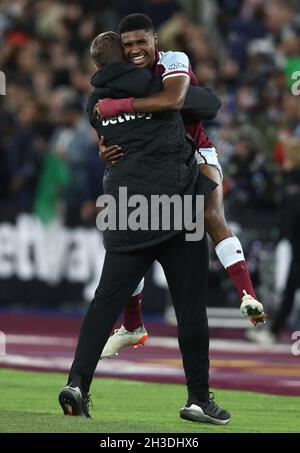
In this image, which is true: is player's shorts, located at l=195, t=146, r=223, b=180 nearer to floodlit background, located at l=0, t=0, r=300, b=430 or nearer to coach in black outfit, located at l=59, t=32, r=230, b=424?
coach in black outfit, located at l=59, t=32, r=230, b=424

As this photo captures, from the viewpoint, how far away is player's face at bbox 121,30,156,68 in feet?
27.7

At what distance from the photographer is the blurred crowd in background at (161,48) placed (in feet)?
53.8

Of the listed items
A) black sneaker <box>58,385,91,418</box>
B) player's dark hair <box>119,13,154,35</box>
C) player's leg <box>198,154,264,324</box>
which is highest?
player's dark hair <box>119,13,154,35</box>

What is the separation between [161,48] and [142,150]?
11.9 metres

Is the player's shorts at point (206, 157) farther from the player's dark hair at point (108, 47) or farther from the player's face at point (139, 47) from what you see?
the player's dark hair at point (108, 47)

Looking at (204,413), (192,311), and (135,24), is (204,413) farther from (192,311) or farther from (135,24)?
(135,24)

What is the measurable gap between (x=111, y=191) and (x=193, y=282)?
737mm

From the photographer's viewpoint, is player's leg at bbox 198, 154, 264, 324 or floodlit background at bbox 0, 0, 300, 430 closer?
player's leg at bbox 198, 154, 264, 324

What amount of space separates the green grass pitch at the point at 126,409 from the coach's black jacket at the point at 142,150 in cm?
110

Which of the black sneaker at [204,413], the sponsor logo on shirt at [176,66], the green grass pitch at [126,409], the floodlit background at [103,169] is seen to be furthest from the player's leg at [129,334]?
the floodlit background at [103,169]

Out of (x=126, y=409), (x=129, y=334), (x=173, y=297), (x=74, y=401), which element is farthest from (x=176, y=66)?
(x=126, y=409)

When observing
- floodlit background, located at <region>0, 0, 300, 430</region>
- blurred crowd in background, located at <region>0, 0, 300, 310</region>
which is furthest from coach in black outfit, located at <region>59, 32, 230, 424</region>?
blurred crowd in background, located at <region>0, 0, 300, 310</region>

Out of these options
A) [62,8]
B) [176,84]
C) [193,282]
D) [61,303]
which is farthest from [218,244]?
[62,8]

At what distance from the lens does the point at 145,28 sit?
8.43 metres
